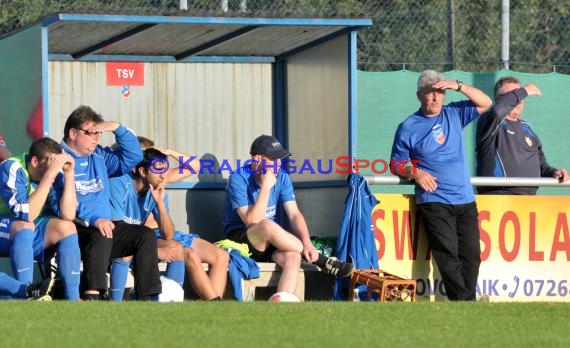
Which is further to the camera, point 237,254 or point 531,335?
point 237,254

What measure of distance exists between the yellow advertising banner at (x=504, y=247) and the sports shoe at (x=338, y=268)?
0.70m

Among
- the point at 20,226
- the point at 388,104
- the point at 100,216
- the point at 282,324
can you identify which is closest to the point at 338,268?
the point at 100,216

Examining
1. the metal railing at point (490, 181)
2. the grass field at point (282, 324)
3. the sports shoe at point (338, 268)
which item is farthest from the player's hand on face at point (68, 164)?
the metal railing at point (490, 181)

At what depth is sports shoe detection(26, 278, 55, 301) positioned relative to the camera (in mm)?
9680

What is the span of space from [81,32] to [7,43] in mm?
734

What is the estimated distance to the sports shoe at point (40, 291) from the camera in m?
9.68

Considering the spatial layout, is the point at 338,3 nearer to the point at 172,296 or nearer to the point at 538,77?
the point at 538,77

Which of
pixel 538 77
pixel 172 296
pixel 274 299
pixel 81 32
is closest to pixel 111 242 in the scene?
pixel 172 296

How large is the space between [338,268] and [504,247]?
74.1 inches

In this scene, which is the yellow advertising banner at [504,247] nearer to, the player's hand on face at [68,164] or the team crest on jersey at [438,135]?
the team crest on jersey at [438,135]

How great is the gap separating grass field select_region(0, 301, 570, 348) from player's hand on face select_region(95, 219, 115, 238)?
1221 mm

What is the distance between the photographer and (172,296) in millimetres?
10617

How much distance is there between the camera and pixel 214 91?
12.9m

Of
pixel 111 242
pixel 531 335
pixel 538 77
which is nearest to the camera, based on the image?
pixel 531 335
